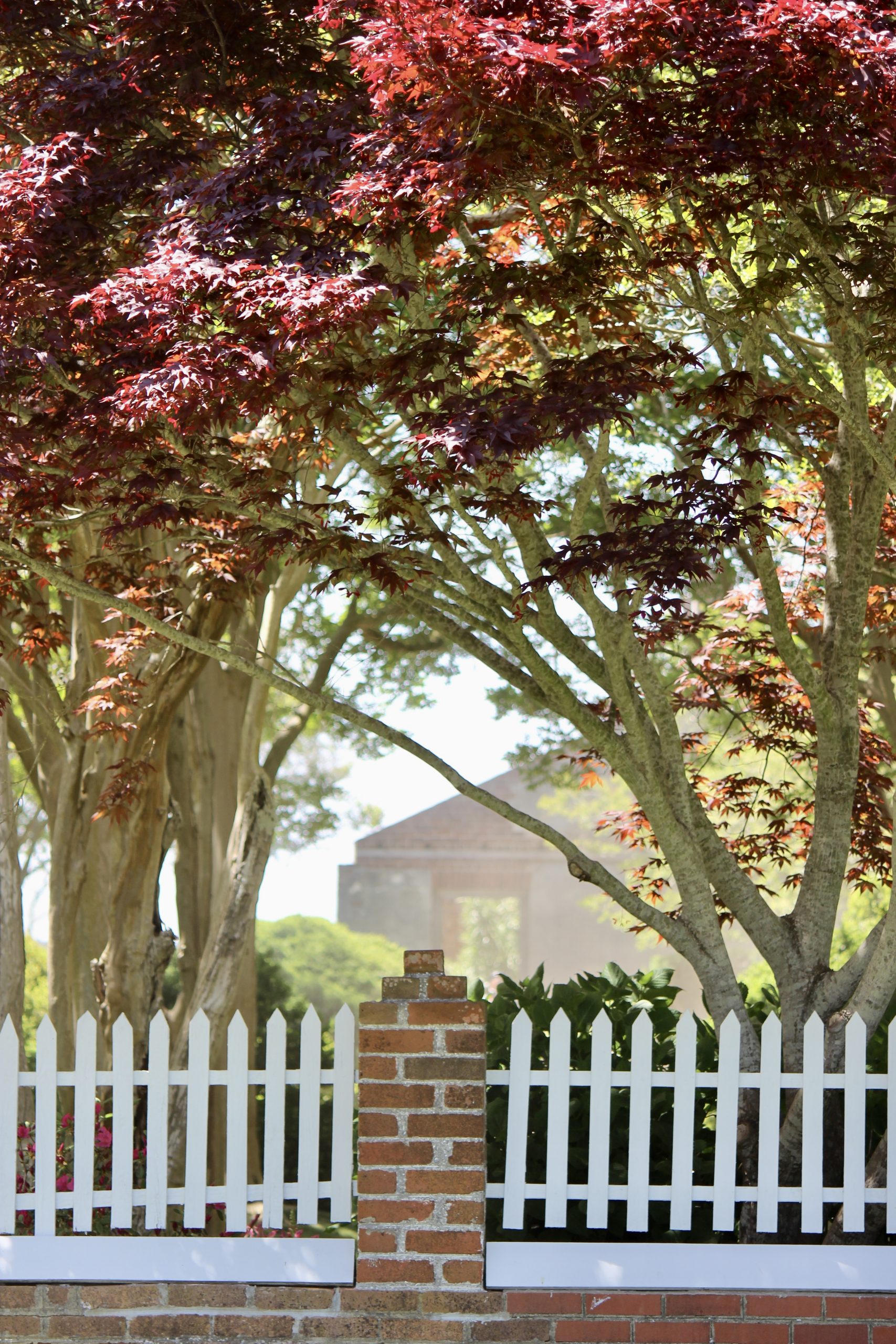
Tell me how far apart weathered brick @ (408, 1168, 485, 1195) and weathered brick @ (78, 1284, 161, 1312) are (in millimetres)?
857

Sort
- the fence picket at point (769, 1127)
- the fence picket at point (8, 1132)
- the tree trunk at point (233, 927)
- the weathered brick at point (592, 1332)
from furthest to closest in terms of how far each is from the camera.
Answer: the tree trunk at point (233, 927), the fence picket at point (8, 1132), the fence picket at point (769, 1127), the weathered brick at point (592, 1332)

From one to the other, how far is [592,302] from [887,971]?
2643 millimetres

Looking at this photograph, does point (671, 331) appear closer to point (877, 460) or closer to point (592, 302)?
point (592, 302)

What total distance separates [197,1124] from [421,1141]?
723mm

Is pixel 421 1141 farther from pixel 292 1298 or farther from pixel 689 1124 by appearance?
pixel 689 1124

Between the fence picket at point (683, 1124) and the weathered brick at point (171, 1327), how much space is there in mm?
1477

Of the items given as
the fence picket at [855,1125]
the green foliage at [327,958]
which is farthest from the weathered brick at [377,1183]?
the green foliage at [327,958]

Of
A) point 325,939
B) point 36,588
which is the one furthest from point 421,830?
point 36,588

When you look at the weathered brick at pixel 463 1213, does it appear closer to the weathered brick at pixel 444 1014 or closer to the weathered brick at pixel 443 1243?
the weathered brick at pixel 443 1243

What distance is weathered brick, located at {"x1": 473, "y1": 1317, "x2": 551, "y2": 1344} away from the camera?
418 cm

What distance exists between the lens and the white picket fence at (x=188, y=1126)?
428 centimetres

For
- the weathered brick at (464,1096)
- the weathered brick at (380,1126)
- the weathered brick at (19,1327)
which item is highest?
the weathered brick at (464,1096)

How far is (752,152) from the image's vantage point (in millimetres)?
4074

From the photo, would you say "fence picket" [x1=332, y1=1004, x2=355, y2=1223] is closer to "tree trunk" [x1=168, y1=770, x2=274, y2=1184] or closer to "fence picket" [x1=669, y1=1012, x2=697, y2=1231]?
"fence picket" [x1=669, y1=1012, x2=697, y2=1231]
